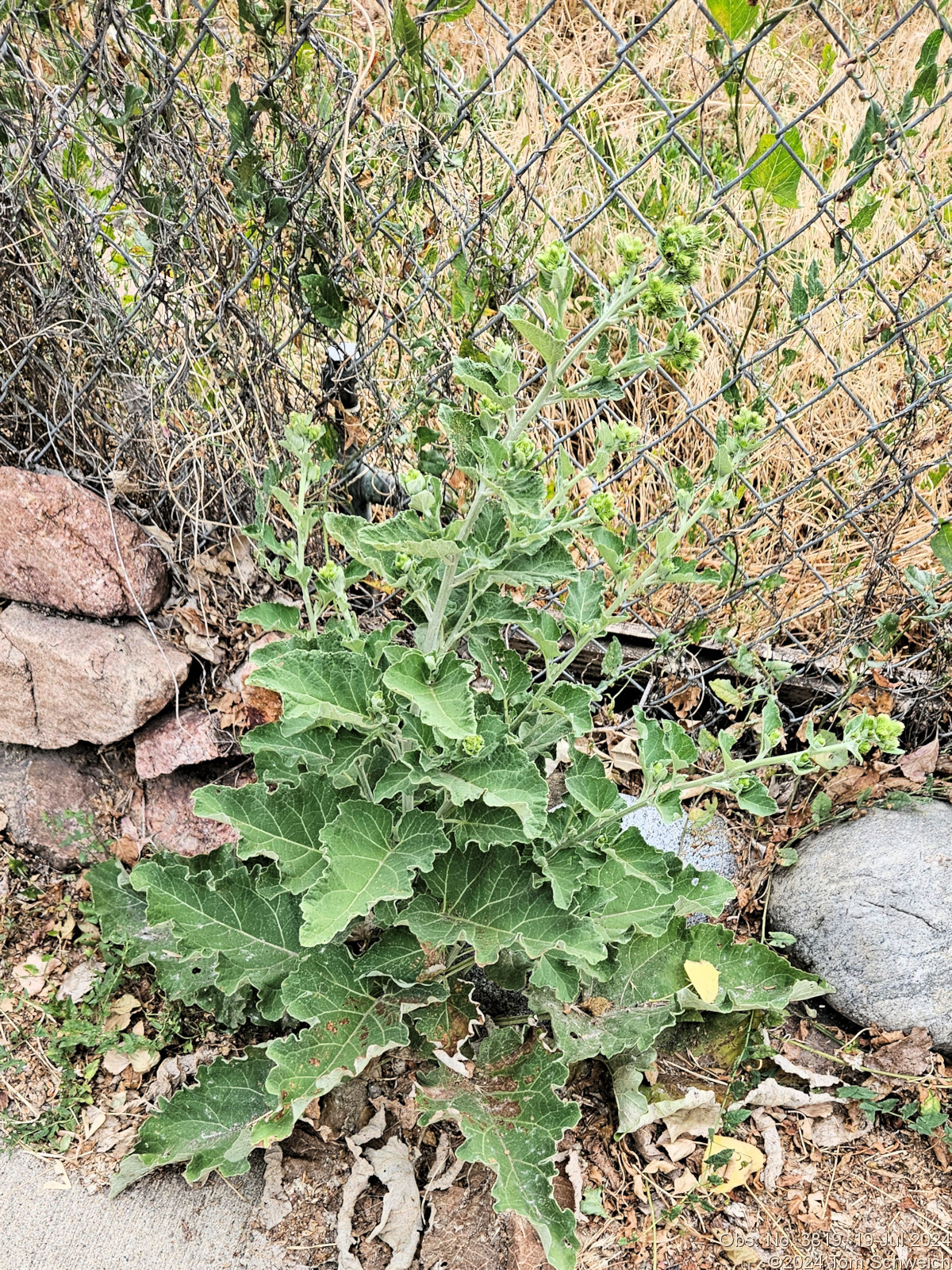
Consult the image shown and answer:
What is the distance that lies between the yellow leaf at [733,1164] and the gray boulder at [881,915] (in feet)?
1.64

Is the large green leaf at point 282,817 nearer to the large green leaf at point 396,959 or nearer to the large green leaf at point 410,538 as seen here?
the large green leaf at point 396,959

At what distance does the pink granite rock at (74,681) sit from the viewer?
2.74 meters

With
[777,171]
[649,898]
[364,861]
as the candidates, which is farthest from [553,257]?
[649,898]

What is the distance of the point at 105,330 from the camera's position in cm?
268

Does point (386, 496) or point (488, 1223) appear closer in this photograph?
point (488, 1223)

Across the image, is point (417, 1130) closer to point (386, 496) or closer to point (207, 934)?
point (207, 934)

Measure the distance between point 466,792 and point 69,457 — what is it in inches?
75.8

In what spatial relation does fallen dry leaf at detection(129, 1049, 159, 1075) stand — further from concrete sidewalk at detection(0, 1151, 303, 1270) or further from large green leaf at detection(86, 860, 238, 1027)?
concrete sidewalk at detection(0, 1151, 303, 1270)

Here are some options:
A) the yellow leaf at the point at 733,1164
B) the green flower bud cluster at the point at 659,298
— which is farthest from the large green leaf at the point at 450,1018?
the green flower bud cluster at the point at 659,298

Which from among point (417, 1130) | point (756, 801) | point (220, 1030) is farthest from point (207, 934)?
point (756, 801)

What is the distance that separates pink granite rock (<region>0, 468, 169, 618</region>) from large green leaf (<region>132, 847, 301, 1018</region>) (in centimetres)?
95

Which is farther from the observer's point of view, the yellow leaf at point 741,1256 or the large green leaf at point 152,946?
the large green leaf at point 152,946

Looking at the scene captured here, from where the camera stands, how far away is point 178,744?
2809mm

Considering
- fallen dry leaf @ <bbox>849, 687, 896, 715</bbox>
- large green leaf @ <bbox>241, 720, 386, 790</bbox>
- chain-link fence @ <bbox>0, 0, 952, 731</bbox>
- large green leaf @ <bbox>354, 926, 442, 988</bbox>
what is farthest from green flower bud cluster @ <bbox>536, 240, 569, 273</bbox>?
fallen dry leaf @ <bbox>849, 687, 896, 715</bbox>
